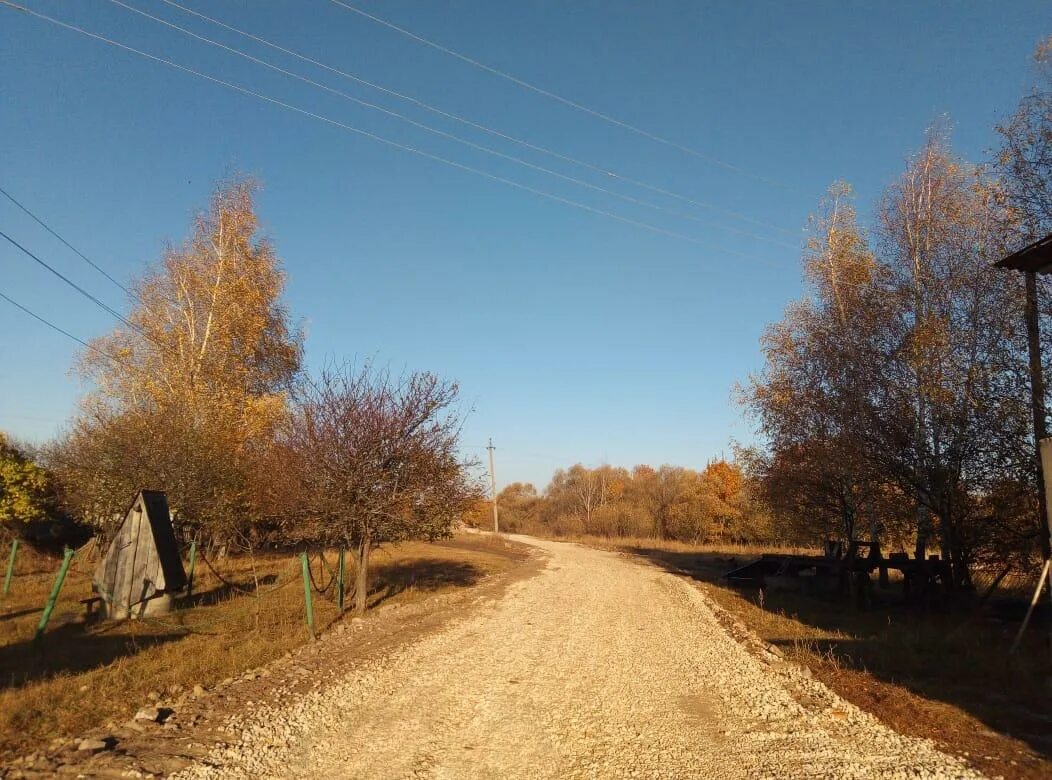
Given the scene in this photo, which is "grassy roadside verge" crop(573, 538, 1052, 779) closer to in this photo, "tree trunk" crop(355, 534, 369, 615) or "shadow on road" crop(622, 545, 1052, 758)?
"shadow on road" crop(622, 545, 1052, 758)

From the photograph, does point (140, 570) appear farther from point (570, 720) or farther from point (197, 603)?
point (570, 720)

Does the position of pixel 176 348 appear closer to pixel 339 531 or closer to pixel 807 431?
pixel 339 531

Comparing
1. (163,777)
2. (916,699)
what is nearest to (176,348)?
(163,777)

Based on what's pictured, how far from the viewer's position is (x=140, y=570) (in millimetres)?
13070

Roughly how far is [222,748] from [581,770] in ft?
10.2

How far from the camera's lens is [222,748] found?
5836 millimetres

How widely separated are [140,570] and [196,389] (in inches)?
442

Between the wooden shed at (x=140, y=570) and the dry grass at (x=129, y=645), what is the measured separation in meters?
0.52

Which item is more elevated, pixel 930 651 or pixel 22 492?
pixel 22 492

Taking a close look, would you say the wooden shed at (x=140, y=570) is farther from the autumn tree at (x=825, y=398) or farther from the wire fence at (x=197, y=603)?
the autumn tree at (x=825, y=398)

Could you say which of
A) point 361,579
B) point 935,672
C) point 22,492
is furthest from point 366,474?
point 22,492

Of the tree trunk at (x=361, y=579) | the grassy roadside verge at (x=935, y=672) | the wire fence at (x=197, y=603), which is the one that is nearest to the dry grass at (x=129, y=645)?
the wire fence at (x=197, y=603)

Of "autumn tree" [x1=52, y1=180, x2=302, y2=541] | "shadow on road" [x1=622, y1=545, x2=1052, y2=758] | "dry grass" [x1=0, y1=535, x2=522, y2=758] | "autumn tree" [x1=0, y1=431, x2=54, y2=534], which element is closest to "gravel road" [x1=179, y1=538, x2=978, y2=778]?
"shadow on road" [x1=622, y1=545, x2=1052, y2=758]

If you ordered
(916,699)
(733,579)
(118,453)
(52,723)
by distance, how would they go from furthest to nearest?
(733,579) → (118,453) → (916,699) → (52,723)
